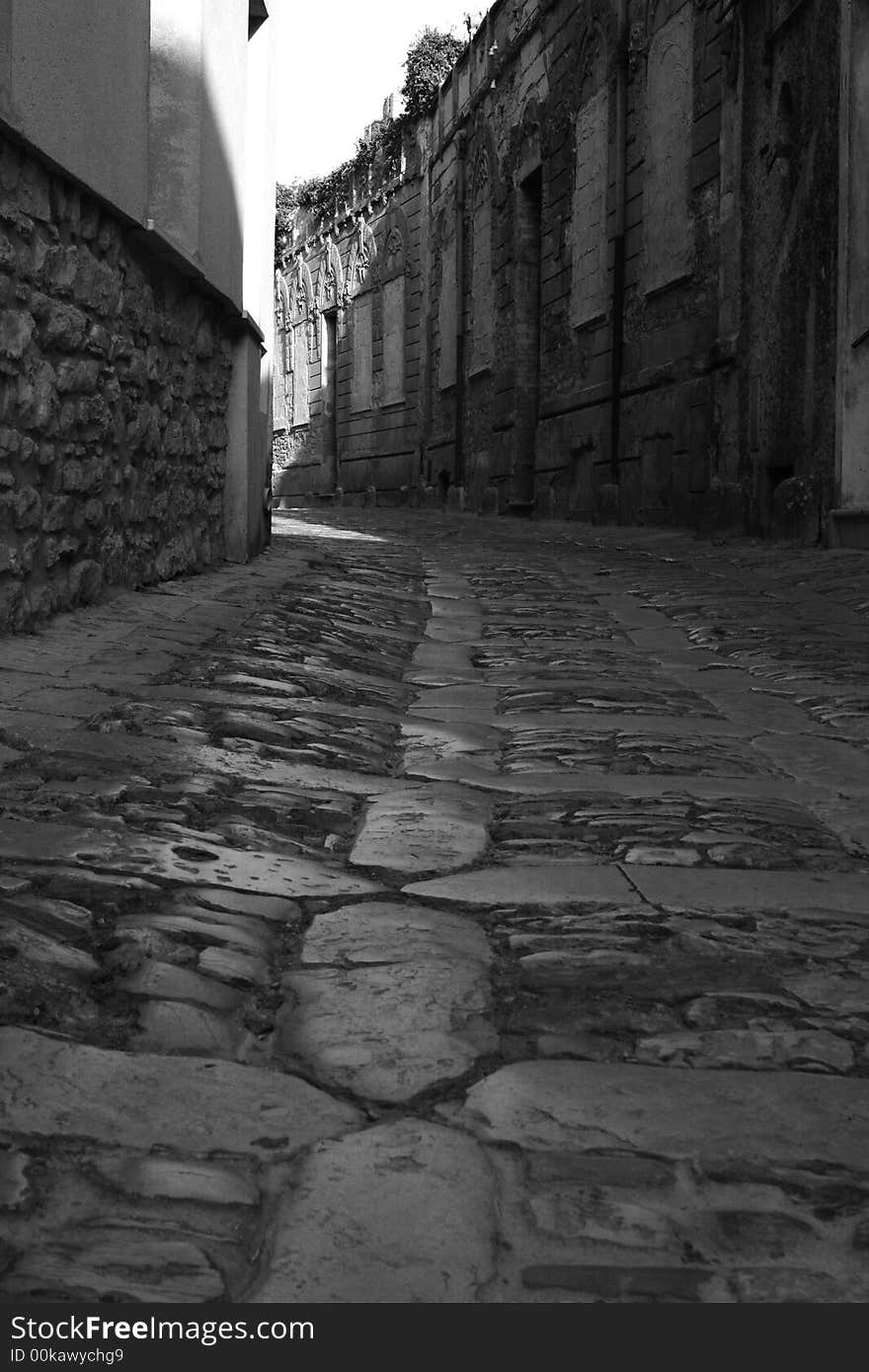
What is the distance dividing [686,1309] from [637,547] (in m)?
11.1

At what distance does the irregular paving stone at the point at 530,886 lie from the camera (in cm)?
240

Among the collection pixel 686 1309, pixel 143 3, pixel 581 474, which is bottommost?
pixel 686 1309

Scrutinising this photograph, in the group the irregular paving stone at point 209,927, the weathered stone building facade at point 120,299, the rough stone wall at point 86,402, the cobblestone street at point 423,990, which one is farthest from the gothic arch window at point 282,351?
the irregular paving stone at point 209,927

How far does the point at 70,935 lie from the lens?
206 centimetres

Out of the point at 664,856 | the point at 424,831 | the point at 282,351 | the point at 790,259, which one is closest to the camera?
the point at 664,856

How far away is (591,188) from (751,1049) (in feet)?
52.8

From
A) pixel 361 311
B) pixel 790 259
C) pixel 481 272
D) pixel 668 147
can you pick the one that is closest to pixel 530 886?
pixel 790 259

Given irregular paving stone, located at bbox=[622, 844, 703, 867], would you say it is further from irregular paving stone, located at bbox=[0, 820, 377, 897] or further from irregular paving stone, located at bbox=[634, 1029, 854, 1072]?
irregular paving stone, located at bbox=[634, 1029, 854, 1072]

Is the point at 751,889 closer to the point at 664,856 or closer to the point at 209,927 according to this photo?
the point at 664,856

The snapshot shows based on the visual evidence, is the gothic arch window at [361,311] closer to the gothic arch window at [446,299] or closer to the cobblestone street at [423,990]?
the gothic arch window at [446,299]

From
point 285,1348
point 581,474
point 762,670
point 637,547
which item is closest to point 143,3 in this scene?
point 762,670

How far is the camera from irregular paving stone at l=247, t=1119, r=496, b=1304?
1231 mm

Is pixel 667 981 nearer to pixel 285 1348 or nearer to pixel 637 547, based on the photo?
pixel 285 1348

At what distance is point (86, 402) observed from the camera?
5020 mm
